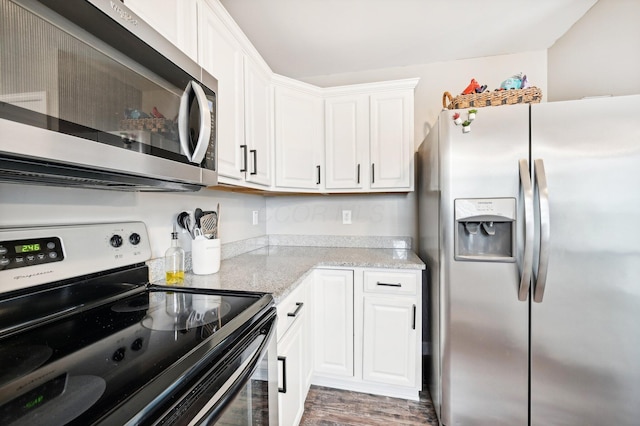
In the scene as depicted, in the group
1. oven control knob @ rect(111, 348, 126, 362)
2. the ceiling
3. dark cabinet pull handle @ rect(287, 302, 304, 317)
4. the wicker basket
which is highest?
the ceiling

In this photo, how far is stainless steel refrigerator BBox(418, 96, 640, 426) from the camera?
1228 millimetres

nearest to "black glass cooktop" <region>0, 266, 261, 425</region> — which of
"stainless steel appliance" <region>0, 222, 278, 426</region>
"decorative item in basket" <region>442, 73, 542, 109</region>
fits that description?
"stainless steel appliance" <region>0, 222, 278, 426</region>

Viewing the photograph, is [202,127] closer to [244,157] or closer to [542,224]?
[244,157]

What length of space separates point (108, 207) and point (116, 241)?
0.47ft

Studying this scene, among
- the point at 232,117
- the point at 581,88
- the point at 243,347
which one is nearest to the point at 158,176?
the point at 243,347

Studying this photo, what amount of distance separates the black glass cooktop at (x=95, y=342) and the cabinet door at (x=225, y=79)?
639 millimetres

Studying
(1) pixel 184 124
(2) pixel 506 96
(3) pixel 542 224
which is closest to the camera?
(1) pixel 184 124

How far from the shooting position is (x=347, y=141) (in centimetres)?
209

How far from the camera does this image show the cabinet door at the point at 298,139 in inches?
76.1

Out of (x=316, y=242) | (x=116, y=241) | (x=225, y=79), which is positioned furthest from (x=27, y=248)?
(x=316, y=242)

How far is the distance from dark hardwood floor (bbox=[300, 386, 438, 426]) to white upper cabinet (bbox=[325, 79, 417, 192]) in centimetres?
143

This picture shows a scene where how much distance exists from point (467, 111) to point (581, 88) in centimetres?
108

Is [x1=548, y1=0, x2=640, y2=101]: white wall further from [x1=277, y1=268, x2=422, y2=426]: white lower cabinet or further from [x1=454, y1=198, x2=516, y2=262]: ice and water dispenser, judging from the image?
[x1=277, y1=268, x2=422, y2=426]: white lower cabinet

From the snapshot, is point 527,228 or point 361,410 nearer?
point 527,228
